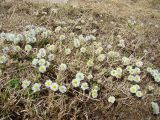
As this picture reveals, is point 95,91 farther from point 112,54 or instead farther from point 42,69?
point 112,54

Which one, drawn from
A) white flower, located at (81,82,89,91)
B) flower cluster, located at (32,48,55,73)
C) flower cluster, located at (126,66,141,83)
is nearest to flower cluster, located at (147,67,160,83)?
flower cluster, located at (126,66,141,83)

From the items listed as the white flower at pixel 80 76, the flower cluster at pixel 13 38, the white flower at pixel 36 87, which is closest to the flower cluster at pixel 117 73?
the white flower at pixel 80 76

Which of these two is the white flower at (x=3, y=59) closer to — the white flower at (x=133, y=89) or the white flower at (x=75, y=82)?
the white flower at (x=75, y=82)

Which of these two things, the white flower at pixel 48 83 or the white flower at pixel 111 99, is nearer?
the white flower at pixel 48 83

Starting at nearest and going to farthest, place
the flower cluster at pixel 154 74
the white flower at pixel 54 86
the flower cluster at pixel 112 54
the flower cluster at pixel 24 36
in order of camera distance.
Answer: the white flower at pixel 54 86 → the flower cluster at pixel 24 36 → the flower cluster at pixel 154 74 → the flower cluster at pixel 112 54

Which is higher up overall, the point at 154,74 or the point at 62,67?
the point at 62,67

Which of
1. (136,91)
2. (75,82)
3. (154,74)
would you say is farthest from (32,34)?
(154,74)

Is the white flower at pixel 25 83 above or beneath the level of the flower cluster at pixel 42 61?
beneath

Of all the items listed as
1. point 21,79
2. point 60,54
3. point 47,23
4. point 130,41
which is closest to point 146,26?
point 130,41

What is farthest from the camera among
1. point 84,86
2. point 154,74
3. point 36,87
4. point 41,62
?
point 154,74
